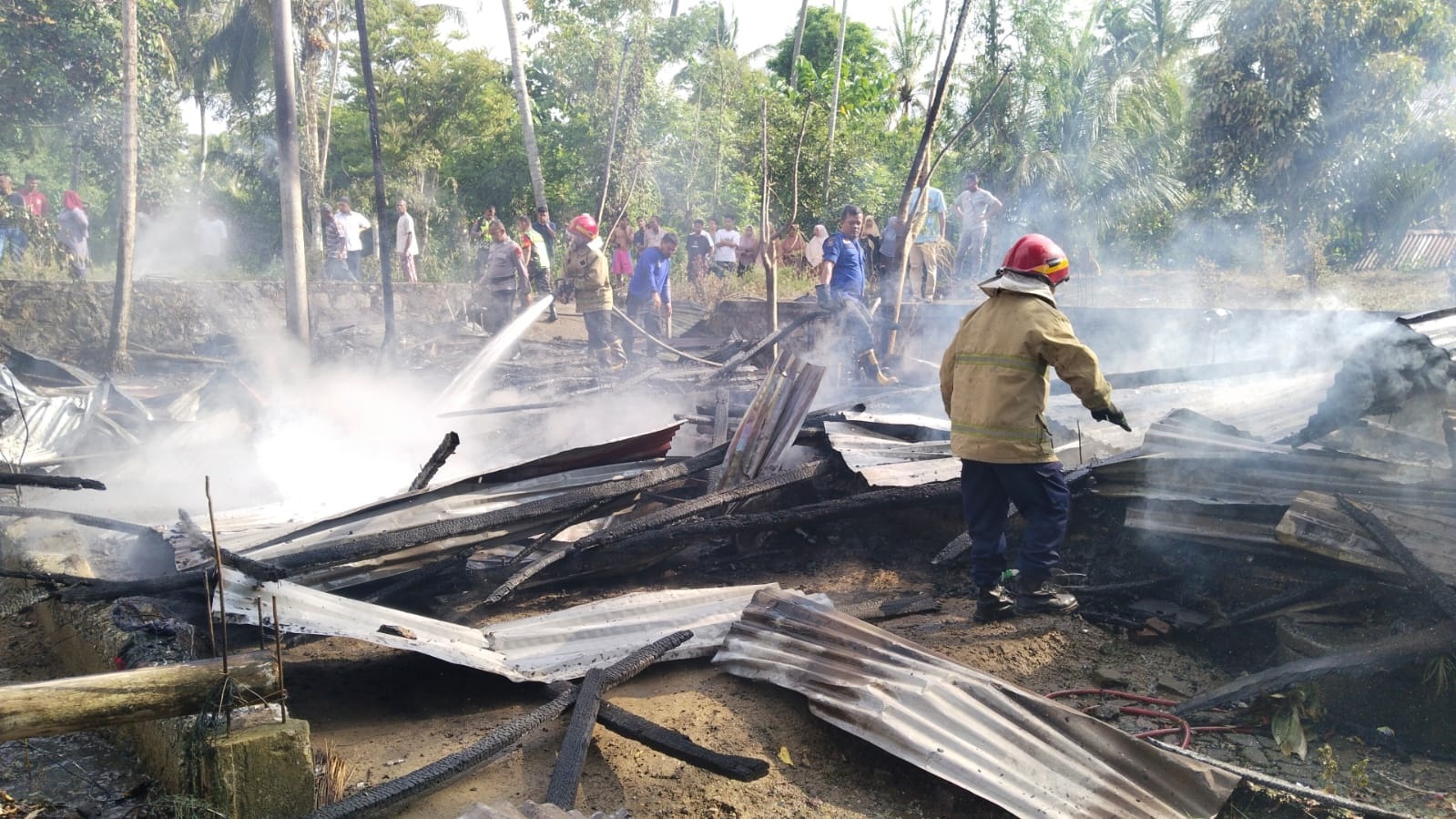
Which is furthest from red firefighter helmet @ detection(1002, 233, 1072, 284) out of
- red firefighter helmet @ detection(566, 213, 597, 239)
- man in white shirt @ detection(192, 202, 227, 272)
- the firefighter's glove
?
man in white shirt @ detection(192, 202, 227, 272)

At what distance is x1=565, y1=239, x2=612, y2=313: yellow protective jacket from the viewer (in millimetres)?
12062

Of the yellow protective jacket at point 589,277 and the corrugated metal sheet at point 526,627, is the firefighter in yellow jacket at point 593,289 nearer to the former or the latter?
the yellow protective jacket at point 589,277

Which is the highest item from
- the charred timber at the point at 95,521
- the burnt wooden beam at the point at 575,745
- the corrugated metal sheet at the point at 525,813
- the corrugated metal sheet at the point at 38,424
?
the corrugated metal sheet at the point at 38,424

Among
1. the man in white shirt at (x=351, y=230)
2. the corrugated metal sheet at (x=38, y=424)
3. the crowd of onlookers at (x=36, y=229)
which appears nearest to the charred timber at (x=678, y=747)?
the corrugated metal sheet at (x=38, y=424)

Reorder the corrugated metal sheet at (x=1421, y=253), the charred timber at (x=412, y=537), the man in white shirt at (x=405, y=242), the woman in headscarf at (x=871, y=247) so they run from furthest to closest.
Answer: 1. the man in white shirt at (x=405, y=242)
2. the corrugated metal sheet at (x=1421, y=253)
3. the woman in headscarf at (x=871, y=247)
4. the charred timber at (x=412, y=537)

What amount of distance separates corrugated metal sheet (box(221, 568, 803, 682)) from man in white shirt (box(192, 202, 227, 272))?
23.3 metres

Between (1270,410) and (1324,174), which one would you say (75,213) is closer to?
(1270,410)

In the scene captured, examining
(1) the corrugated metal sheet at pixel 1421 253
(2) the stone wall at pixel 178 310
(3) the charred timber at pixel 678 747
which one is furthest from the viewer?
(1) the corrugated metal sheet at pixel 1421 253

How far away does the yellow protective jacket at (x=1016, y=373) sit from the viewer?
4.29 metres

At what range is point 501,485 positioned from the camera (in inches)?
225

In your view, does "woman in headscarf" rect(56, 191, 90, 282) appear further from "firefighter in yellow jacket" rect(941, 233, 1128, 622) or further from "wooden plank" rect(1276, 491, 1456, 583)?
"wooden plank" rect(1276, 491, 1456, 583)

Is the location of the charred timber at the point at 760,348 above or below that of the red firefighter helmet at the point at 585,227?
below

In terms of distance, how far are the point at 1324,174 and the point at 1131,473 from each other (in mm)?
12516

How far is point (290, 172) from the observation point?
12.0 meters
